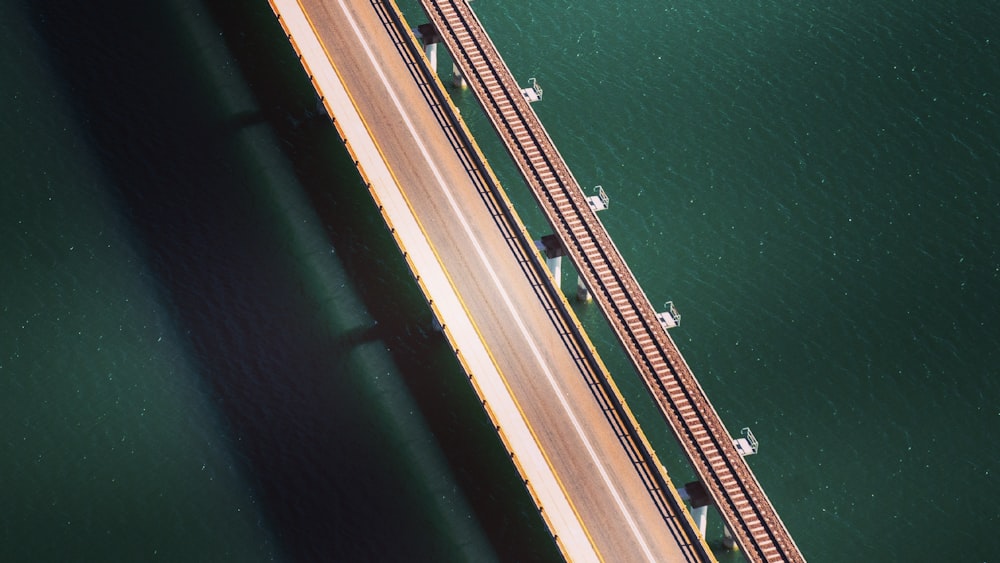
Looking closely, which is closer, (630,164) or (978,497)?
(978,497)

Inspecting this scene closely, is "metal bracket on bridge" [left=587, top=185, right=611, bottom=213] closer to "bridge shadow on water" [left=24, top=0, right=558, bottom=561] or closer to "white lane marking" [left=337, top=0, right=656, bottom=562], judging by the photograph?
"white lane marking" [left=337, top=0, right=656, bottom=562]

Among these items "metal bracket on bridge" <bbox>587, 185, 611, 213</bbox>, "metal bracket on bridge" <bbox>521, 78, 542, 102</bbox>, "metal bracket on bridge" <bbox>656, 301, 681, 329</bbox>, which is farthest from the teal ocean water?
"metal bracket on bridge" <bbox>521, 78, 542, 102</bbox>

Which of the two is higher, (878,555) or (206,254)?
(206,254)

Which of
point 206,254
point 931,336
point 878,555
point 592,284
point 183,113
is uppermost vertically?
point 183,113

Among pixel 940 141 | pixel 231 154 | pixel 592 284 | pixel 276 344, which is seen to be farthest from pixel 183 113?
pixel 940 141

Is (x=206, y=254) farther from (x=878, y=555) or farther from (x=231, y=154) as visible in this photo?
(x=878, y=555)

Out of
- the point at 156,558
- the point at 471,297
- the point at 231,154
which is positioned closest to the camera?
the point at 156,558
